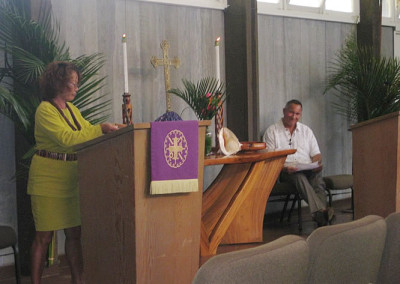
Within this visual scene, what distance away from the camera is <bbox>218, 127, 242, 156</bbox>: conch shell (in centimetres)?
363

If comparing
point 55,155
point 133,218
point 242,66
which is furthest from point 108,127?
point 242,66

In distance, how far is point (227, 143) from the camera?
3.68 meters

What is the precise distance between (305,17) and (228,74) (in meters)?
1.34

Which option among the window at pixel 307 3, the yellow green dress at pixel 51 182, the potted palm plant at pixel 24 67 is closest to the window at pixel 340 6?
the window at pixel 307 3

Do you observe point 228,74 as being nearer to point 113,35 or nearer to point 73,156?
point 113,35

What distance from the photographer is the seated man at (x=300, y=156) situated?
499cm

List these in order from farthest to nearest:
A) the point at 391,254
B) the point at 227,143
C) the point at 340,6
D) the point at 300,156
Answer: the point at 340,6
the point at 300,156
the point at 227,143
the point at 391,254

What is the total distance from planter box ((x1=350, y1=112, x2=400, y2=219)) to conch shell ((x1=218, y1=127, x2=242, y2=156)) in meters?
0.78

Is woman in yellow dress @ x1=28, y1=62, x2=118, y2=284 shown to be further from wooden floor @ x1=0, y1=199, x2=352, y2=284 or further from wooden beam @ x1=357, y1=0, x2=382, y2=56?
wooden beam @ x1=357, y1=0, x2=382, y2=56

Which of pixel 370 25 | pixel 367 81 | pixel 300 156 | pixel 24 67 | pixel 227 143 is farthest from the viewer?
pixel 370 25

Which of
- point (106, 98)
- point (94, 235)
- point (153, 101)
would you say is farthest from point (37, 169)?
point (153, 101)

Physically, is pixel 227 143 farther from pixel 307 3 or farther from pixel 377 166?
pixel 307 3

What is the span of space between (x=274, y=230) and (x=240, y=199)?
1.56 m

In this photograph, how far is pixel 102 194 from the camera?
2.43m
